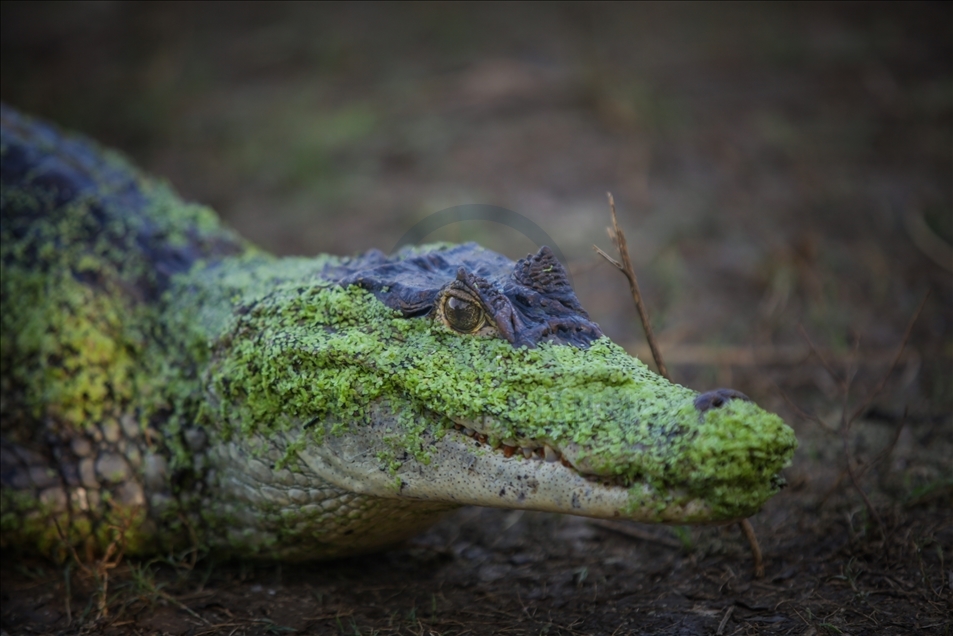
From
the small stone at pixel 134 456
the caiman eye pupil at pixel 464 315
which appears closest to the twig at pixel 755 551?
the caiman eye pupil at pixel 464 315

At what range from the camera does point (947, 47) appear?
8.07 m

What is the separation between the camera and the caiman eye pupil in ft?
7.57

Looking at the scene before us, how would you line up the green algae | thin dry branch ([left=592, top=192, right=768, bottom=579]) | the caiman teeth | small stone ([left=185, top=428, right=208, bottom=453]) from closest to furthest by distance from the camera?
the green algae → the caiman teeth → thin dry branch ([left=592, top=192, right=768, bottom=579]) → small stone ([left=185, top=428, right=208, bottom=453])

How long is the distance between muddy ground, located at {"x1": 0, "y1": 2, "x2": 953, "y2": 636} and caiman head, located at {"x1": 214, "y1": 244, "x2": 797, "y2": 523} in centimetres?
59

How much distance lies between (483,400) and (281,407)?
0.73 meters

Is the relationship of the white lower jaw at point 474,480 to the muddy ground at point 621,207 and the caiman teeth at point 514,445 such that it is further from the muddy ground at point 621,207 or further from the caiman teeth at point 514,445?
the muddy ground at point 621,207

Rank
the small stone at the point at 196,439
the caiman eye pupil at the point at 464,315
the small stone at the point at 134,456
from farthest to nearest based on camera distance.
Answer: the small stone at the point at 134,456 → the small stone at the point at 196,439 → the caiman eye pupil at the point at 464,315

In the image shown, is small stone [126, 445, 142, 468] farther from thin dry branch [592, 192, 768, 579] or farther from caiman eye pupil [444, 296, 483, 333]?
thin dry branch [592, 192, 768, 579]

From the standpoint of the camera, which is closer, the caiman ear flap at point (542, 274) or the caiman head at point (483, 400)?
the caiman head at point (483, 400)

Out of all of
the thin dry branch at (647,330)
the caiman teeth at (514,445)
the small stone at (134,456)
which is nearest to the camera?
the caiman teeth at (514,445)

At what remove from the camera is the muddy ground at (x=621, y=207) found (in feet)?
8.61

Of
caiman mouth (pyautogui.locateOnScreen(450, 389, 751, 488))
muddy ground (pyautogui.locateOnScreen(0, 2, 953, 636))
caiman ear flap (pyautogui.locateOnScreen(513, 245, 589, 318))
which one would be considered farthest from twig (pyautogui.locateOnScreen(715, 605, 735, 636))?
caiman ear flap (pyautogui.locateOnScreen(513, 245, 589, 318))

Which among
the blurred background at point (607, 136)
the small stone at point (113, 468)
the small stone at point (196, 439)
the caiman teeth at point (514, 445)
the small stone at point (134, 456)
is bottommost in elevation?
the small stone at point (113, 468)

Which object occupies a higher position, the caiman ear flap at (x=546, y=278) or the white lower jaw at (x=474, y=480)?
the caiman ear flap at (x=546, y=278)
